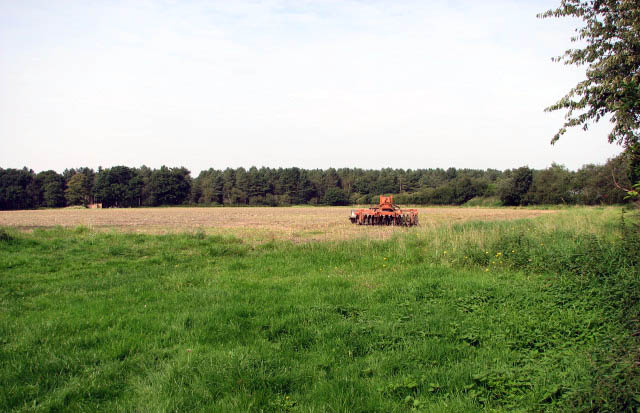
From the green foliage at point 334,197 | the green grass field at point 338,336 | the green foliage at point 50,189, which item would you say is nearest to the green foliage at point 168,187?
the green foliage at point 50,189

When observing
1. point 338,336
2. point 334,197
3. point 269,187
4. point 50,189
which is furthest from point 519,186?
point 50,189

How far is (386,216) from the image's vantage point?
91.4 ft

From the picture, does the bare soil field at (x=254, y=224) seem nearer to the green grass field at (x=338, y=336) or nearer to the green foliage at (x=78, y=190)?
the green grass field at (x=338, y=336)

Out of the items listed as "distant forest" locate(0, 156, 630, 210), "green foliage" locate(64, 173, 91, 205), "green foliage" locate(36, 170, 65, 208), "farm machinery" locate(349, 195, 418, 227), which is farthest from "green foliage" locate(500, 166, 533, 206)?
"green foliage" locate(36, 170, 65, 208)

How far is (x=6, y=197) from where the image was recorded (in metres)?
93.7

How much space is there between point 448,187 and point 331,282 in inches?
3637

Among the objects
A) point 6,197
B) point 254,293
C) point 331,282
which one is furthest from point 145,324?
point 6,197

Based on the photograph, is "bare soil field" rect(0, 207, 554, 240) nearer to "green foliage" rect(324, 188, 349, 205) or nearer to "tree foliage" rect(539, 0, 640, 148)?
"tree foliage" rect(539, 0, 640, 148)

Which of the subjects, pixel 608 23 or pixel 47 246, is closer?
pixel 608 23

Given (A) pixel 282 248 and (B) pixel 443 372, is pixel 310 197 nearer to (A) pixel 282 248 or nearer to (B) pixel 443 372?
(A) pixel 282 248

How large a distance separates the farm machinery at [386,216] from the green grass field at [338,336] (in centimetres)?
1704

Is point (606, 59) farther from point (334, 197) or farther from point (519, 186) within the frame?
point (334, 197)

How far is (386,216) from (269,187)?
93.1 metres

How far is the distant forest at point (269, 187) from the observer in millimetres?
78312
